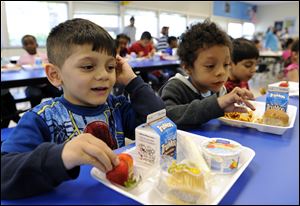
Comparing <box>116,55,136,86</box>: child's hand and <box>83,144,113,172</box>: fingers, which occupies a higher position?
<box>116,55,136,86</box>: child's hand

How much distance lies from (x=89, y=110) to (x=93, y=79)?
12 centimetres

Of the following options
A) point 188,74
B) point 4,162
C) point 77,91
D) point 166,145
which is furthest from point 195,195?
point 188,74

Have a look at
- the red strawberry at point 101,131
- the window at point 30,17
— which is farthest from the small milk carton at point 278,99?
the window at point 30,17

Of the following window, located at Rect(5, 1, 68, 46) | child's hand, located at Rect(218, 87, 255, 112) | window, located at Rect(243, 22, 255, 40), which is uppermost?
window, located at Rect(243, 22, 255, 40)

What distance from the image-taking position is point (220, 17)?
10.1 metres

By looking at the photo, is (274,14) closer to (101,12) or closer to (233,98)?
(101,12)

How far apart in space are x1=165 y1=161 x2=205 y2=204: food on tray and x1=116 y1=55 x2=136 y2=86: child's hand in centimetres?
43

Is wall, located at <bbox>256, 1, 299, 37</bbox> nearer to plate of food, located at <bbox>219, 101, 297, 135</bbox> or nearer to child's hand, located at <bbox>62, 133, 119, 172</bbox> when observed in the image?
plate of food, located at <bbox>219, 101, 297, 135</bbox>

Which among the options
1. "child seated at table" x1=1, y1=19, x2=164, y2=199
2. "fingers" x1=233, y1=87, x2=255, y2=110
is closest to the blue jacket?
"child seated at table" x1=1, y1=19, x2=164, y2=199

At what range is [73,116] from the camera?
0.74 metres

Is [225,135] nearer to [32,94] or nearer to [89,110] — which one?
[89,110]

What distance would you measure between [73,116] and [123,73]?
0.21 metres

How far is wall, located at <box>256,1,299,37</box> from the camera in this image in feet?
36.9

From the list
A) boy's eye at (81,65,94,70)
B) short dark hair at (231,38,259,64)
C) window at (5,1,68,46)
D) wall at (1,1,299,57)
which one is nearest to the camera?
boy's eye at (81,65,94,70)
